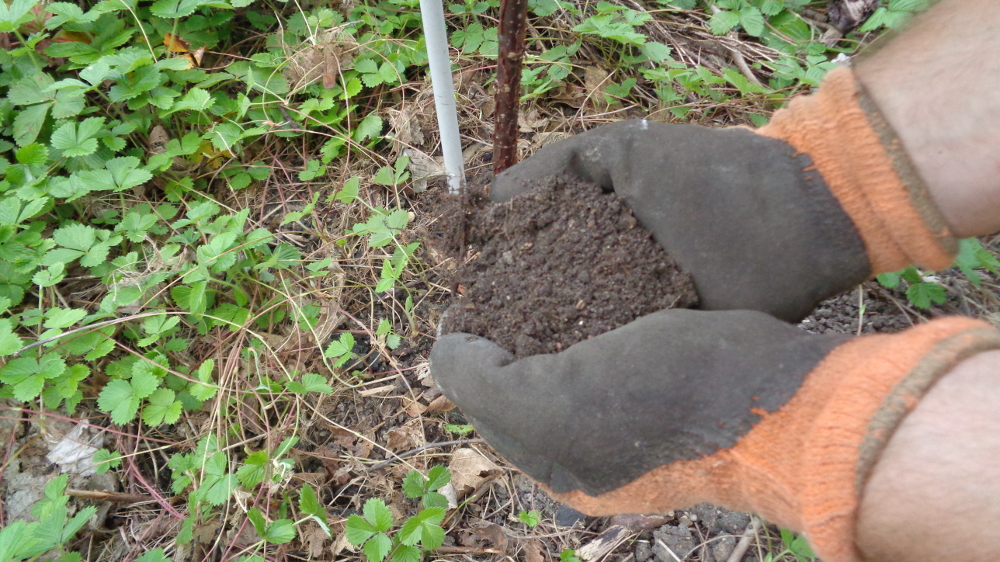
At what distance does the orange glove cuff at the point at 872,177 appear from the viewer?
3.88 feet

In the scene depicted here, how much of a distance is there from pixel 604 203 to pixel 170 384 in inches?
62.1

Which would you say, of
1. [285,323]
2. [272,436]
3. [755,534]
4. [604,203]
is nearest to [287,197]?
[285,323]

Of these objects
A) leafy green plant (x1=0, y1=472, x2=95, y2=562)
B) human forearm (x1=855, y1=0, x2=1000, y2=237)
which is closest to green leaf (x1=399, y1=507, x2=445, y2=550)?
leafy green plant (x1=0, y1=472, x2=95, y2=562)

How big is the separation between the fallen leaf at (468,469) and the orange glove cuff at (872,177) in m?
1.21

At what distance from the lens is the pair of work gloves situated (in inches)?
36.9

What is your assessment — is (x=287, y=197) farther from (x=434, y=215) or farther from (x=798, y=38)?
(x=798, y=38)

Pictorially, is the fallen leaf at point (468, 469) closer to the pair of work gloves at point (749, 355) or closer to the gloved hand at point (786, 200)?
the pair of work gloves at point (749, 355)

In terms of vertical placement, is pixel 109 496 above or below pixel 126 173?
below

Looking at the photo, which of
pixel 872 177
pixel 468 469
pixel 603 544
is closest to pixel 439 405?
pixel 468 469

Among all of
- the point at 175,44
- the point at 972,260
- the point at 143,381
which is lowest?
the point at 143,381

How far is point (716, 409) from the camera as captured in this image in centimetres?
108

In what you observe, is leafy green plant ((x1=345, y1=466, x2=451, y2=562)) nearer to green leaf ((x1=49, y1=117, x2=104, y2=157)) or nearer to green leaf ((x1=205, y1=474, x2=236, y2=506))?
green leaf ((x1=205, y1=474, x2=236, y2=506))

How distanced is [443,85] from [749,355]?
1.08 metres

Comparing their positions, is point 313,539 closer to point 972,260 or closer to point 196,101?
point 196,101
